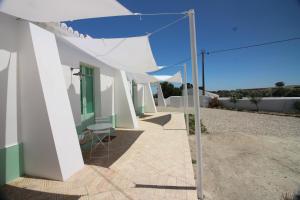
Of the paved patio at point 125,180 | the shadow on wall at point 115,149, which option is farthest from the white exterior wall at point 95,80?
the paved patio at point 125,180

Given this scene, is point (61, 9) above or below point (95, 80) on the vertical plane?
above

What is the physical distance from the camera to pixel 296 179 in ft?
16.6

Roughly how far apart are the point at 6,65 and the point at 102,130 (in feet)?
9.31

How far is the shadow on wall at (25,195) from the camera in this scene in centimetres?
305

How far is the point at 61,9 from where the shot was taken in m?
2.55

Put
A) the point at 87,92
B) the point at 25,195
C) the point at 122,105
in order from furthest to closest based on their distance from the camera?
1. the point at 122,105
2. the point at 87,92
3. the point at 25,195

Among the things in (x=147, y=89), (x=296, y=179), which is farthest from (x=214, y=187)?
(x=147, y=89)

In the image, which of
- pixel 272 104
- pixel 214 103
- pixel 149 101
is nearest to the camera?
pixel 149 101

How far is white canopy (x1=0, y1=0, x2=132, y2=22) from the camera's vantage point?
7.74 ft

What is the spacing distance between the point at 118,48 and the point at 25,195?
4.04m

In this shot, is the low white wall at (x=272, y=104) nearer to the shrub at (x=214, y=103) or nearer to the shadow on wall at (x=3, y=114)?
the shrub at (x=214, y=103)

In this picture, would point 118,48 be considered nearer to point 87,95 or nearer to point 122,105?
point 87,95

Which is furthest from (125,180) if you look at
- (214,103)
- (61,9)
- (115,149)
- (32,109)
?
(214,103)

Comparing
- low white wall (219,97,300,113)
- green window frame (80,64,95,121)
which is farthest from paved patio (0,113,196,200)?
low white wall (219,97,300,113)
